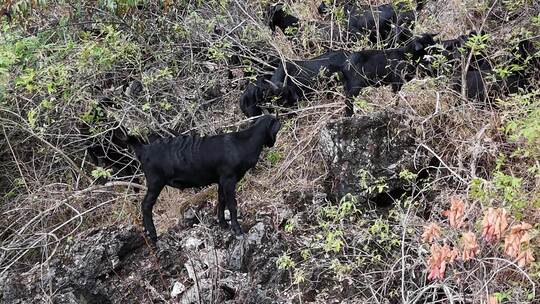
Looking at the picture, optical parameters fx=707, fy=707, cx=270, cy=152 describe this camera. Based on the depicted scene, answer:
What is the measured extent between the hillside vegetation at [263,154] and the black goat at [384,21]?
19 cm

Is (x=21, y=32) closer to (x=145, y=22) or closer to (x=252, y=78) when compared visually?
(x=145, y=22)

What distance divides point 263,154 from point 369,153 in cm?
146

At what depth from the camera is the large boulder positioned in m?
6.34

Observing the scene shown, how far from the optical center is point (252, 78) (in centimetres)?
754

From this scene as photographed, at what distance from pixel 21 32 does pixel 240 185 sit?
125 inches

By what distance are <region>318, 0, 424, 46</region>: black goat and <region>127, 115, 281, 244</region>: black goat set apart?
9.06 ft

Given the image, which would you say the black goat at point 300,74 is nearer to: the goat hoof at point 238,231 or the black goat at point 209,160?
the black goat at point 209,160

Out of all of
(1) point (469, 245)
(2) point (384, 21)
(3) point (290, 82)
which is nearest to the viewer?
(1) point (469, 245)

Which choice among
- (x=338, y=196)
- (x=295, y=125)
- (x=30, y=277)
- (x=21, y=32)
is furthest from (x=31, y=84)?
(x=338, y=196)

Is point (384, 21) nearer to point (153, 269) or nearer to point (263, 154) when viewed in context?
point (263, 154)

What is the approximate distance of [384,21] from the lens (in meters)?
8.79

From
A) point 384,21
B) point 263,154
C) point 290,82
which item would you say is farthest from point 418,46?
point 263,154

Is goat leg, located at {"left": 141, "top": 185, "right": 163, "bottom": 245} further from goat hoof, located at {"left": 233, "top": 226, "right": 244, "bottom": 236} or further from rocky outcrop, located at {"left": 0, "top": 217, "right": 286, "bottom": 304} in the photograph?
goat hoof, located at {"left": 233, "top": 226, "right": 244, "bottom": 236}

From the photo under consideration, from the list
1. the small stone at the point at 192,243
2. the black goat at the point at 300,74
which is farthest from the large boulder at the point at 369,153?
the small stone at the point at 192,243
